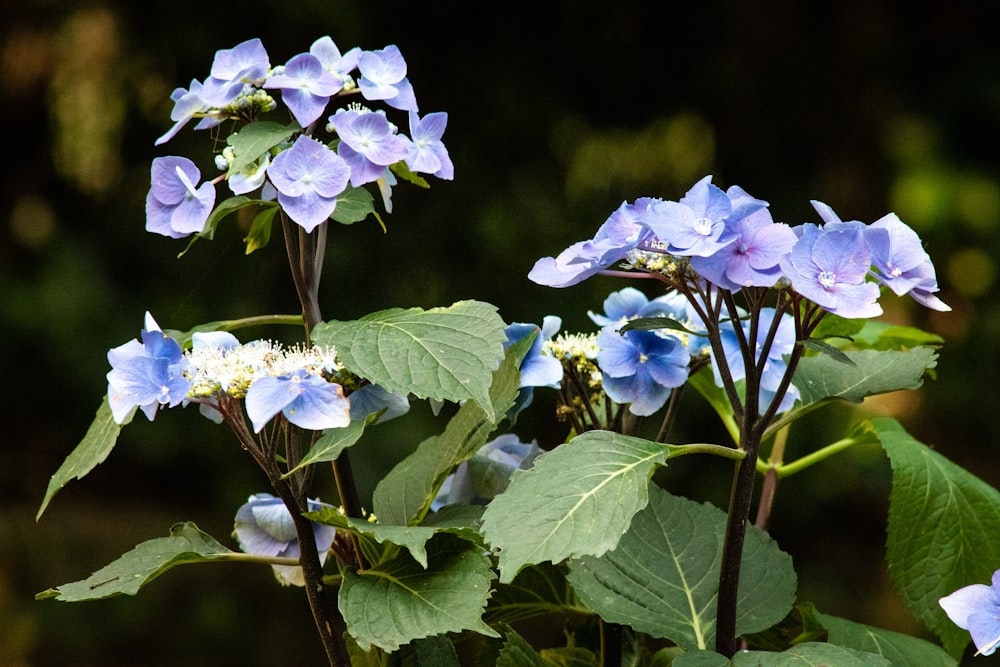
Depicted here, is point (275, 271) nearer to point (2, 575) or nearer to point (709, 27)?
point (2, 575)

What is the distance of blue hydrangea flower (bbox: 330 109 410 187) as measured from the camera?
51 cm

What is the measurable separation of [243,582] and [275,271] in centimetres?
66

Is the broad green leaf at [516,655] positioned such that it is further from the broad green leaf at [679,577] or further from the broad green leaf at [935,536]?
the broad green leaf at [935,536]

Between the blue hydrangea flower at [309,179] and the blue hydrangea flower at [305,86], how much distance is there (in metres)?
0.02

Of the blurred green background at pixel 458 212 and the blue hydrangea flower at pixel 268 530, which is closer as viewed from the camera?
the blue hydrangea flower at pixel 268 530

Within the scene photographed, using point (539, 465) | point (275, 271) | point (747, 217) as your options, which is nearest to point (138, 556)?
point (539, 465)

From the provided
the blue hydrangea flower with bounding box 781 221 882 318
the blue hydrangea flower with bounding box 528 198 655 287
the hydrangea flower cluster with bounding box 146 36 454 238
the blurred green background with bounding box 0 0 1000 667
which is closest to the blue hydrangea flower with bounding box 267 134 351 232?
the hydrangea flower cluster with bounding box 146 36 454 238

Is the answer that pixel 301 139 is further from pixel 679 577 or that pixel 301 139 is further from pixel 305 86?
pixel 679 577

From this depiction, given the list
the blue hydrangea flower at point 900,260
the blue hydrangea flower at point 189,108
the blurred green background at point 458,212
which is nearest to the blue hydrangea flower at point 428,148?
the blue hydrangea flower at point 189,108

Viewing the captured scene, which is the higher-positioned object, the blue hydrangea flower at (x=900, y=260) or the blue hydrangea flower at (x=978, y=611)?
the blue hydrangea flower at (x=900, y=260)

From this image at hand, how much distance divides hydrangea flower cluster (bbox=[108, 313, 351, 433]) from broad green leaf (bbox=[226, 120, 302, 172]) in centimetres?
9

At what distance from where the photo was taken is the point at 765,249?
456mm

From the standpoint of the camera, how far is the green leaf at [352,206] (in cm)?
54

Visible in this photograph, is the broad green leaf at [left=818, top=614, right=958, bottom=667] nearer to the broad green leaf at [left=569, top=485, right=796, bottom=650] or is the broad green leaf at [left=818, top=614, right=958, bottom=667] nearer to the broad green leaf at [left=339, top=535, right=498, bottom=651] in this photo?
the broad green leaf at [left=569, top=485, right=796, bottom=650]
